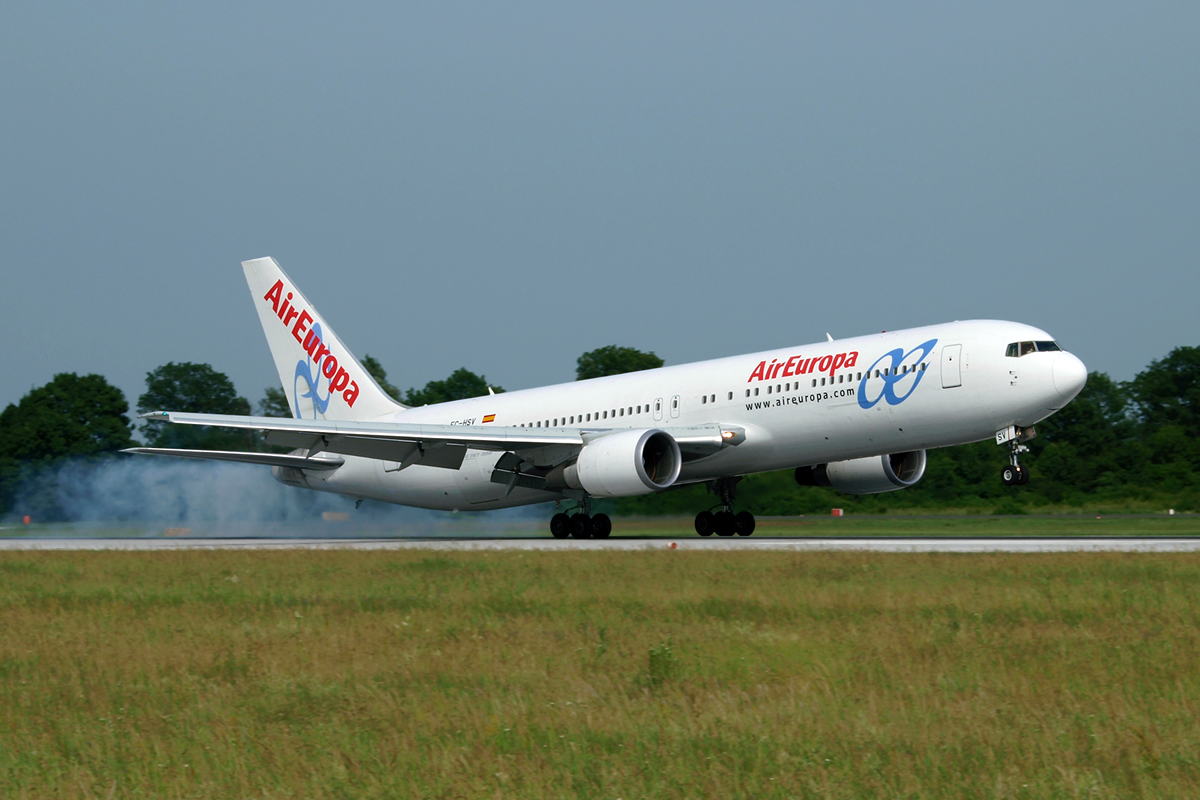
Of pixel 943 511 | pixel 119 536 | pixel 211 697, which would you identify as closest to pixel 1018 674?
pixel 211 697

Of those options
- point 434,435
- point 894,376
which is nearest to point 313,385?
point 434,435

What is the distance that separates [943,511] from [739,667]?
40240 millimetres

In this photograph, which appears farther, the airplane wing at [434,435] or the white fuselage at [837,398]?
the airplane wing at [434,435]

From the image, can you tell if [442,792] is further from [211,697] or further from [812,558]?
[812,558]

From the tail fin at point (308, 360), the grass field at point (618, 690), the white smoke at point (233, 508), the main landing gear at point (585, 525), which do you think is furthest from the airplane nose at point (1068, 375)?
the tail fin at point (308, 360)

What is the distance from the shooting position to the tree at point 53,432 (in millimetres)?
43469

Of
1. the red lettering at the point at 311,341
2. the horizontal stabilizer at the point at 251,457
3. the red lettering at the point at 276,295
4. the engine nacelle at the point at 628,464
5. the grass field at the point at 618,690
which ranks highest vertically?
the red lettering at the point at 276,295

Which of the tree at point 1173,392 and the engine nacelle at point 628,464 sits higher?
the tree at point 1173,392

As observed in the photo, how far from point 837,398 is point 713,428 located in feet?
9.93

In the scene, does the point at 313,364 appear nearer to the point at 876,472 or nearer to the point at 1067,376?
the point at 876,472

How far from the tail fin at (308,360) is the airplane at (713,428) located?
193 cm

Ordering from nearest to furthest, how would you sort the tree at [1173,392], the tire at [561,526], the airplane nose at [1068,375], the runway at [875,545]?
the runway at [875,545], the airplane nose at [1068,375], the tire at [561,526], the tree at [1173,392]

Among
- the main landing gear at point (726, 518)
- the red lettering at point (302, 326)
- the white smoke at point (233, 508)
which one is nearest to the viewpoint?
the main landing gear at point (726, 518)

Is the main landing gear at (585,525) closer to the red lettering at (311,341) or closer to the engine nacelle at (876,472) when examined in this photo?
the engine nacelle at (876,472)
